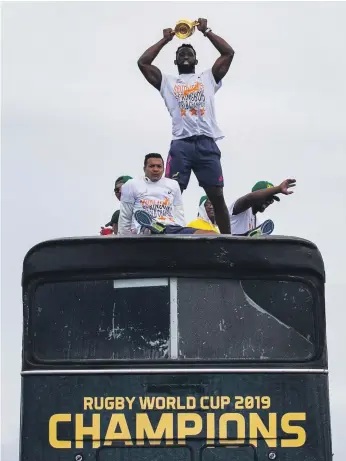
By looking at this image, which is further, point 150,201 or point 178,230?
point 150,201

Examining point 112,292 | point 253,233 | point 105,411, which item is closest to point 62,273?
point 112,292

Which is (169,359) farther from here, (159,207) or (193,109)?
(193,109)

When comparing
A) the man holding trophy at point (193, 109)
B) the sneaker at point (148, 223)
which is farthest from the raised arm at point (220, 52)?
the sneaker at point (148, 223)

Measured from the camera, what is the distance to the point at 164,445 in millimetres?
9547

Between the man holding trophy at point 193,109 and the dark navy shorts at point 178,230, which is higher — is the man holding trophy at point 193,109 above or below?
above

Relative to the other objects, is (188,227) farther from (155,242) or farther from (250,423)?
(250,423)

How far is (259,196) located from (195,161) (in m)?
0.71

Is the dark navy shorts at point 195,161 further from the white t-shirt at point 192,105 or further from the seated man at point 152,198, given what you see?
the seated man at point 152,198

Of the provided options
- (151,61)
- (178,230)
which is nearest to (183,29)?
(151,61)

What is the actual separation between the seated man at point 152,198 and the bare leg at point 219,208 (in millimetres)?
617

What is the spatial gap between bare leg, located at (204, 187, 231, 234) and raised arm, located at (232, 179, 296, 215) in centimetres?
27

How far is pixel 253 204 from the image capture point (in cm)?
1224

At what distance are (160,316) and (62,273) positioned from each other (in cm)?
86

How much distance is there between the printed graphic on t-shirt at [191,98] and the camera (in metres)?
11.9
